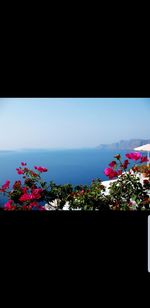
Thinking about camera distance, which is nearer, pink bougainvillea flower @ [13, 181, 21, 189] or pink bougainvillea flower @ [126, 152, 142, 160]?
pink bougainvillea flower @ [126, 152, 142, 160]

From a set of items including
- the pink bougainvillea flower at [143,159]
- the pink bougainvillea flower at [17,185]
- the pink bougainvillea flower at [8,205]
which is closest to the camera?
the pink bougainvillea flower at [143,159]

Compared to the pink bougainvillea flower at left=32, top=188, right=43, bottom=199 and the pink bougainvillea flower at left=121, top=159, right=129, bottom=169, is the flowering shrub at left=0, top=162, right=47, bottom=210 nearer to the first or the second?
the pink bougainvillea flower at left=32, top=188, right=43, bottom=199

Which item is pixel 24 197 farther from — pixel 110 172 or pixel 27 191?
pixel 110 172

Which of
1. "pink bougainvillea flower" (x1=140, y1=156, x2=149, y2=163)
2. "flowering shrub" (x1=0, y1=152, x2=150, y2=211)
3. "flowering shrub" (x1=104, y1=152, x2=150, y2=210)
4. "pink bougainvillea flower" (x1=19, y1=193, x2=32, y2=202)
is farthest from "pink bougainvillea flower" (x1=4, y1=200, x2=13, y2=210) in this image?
"pink bougainvillea flower" (x1=140, y1=156, x2=149, y2=163)

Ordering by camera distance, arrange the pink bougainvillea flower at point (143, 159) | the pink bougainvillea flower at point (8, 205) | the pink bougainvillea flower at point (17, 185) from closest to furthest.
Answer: the pink bougainvillea flower at point (143, 159) < the pink bougainvillea flower at point (8, 205) < the pink bougainvillea flower at point (17, 185)

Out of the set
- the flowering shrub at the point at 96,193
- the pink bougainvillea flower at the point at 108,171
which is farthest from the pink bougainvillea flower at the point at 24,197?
the pink bougainvillea flower at the point at 108,171

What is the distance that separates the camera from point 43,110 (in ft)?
49.8

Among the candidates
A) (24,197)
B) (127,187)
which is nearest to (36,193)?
(24,197)

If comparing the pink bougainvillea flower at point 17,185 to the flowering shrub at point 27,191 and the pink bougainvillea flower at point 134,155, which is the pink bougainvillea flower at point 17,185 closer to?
the flowering shrub at point 27,191

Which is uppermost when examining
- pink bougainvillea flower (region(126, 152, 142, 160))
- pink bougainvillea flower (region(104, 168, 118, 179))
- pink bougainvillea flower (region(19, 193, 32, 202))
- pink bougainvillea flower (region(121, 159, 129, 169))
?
pink bougainvillea flower (region(126, 152, 142, 160))
